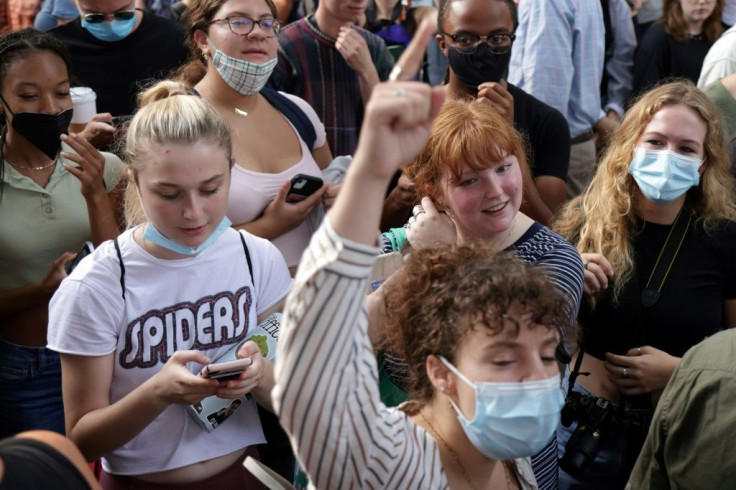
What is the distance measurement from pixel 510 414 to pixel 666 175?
1.57 metres

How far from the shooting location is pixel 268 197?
3.12 meters

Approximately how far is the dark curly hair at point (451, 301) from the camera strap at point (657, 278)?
0.95 meters

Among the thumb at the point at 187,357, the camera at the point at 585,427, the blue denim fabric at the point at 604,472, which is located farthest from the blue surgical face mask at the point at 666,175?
the thumb at the point at 187,357

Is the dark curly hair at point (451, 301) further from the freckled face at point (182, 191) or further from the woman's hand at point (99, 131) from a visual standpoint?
the woman's hand at point (99, 131)

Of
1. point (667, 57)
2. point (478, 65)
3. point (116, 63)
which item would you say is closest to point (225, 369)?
point (478, 65)

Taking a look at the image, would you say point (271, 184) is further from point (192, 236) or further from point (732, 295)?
point (732, 295)

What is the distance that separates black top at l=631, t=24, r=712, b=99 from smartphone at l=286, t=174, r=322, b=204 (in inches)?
125

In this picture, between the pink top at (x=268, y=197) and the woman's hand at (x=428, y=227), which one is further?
the pink top at (x=268, y=197)

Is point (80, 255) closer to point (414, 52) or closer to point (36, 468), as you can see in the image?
point (36, 468)

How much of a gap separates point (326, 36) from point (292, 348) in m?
2.73

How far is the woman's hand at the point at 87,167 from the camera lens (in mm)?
2947

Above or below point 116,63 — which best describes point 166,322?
above

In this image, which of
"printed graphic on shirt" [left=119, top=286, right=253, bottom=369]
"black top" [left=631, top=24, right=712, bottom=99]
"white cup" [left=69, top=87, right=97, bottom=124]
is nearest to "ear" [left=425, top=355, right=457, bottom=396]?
"printed graphic on shirt" [left=119, top=286, right=253, bottom=369]

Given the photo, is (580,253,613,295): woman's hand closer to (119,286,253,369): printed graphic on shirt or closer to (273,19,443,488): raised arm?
(119,286,253,369): printed graphic on shirt
